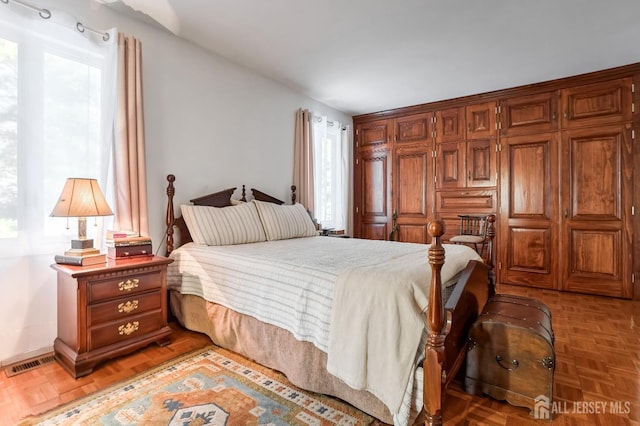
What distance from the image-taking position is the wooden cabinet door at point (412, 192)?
479 centimetres

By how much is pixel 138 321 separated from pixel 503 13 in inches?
137

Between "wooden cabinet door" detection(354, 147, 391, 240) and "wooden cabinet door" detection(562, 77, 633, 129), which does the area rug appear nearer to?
"wooden cabinet door" detection(354, 147, 391, 240)

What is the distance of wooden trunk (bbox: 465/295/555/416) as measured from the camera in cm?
162

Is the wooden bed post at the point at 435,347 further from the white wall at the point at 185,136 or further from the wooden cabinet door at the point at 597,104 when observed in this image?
the wooden cabinet door at the point at 597,104

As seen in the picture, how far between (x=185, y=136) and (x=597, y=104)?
4.47 metres

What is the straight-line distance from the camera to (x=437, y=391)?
1340 mm

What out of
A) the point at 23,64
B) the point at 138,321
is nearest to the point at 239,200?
the point at 138,321

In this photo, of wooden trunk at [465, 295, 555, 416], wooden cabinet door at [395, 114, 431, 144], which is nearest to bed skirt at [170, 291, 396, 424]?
wooden trunk at [465, 295, 555, 416]

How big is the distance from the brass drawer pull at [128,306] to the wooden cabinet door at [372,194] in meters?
3.73

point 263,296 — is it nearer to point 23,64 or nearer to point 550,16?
point 23,64

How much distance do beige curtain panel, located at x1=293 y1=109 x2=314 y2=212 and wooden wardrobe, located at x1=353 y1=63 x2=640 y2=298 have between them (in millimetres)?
1453

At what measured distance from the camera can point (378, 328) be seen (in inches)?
57.8

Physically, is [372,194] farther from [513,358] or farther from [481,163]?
[513,358]

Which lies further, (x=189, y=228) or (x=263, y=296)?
(x=189, y=228)
